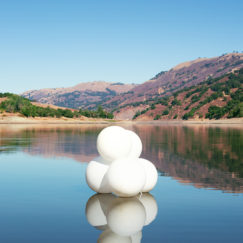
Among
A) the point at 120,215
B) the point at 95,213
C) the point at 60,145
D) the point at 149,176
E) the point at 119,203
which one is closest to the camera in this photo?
the point at 120,215

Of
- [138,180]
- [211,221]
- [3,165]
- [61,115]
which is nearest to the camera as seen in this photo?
[211,221]

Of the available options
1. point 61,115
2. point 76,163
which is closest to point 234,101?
point 61,115

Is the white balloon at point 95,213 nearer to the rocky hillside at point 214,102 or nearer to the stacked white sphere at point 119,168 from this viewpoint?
the stacked white sphere at point 119,168

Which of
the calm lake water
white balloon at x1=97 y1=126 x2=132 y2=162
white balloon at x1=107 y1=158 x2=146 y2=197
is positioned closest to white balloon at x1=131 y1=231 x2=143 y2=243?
the calm lake water

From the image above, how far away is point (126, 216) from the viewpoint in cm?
976

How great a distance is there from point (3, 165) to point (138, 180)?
11.0 metres

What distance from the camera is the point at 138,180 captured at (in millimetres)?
11047

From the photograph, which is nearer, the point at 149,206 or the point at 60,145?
the point at 149,206

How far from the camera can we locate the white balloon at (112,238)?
311 inches

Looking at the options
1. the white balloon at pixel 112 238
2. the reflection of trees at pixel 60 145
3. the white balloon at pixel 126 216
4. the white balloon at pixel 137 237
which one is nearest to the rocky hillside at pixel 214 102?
the reflection of trees at pixel 60 145

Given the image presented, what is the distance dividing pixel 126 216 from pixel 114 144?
288 centimetres

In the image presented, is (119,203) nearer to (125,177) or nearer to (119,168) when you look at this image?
(125,177)

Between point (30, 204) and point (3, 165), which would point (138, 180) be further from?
point (3, 165)

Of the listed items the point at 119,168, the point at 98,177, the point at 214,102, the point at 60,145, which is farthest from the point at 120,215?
the point at 214,102
